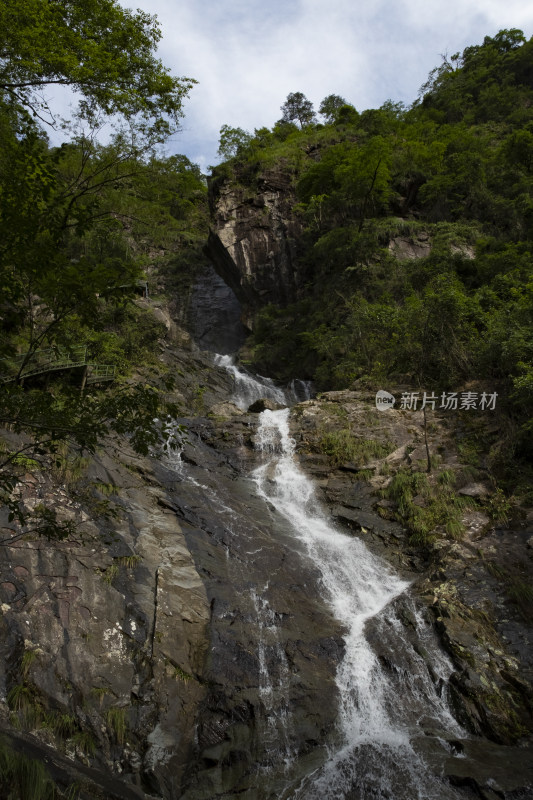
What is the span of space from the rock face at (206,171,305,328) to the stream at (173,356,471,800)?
20767mm

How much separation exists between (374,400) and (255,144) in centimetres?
2590

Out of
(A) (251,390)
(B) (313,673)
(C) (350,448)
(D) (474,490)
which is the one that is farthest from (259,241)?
(B) (313,673)

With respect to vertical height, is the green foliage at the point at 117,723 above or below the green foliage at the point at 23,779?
below

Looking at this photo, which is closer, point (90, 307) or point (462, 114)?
point (90, 307)

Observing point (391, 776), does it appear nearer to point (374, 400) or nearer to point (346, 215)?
point (374, 400)

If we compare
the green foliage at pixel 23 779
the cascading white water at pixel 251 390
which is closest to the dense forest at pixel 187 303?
the green foliage at pixel 23 779

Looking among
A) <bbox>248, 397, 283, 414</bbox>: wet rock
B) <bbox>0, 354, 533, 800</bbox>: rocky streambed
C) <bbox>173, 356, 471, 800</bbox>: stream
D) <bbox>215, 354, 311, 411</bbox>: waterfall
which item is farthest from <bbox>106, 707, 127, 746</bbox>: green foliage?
<bbox>215, 354, 311, 411</bbox>: waterfall

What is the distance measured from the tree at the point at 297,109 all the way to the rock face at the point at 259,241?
22.5 metres

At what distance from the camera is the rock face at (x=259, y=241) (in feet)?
97.2

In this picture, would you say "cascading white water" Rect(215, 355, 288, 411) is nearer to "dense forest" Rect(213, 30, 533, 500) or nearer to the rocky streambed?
"dense forest" Rect(213, 30, 533, 500)

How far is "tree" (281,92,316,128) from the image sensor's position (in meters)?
48.5

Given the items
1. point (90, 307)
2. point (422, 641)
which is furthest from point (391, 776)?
point (90, 307)

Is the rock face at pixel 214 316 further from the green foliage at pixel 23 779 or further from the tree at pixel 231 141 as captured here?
the green foliage at pixel 23 779

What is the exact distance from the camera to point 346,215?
2692 centimetres
